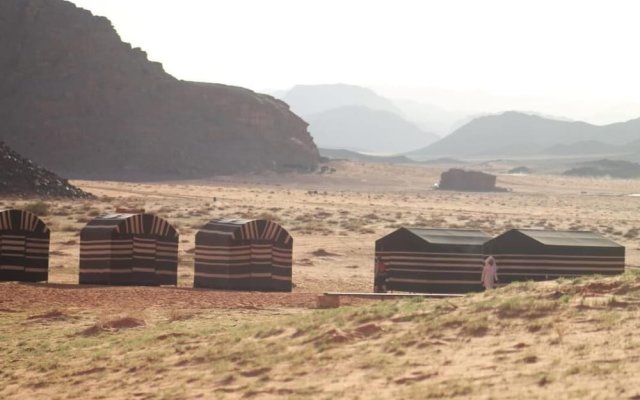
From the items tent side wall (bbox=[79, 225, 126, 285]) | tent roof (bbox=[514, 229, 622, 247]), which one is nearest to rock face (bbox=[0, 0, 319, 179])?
tent side wall (bbox=[79, 225, 126, 285])

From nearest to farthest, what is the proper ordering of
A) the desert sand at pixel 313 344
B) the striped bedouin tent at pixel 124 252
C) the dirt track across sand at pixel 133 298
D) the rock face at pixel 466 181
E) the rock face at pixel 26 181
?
the desert sand at pixel 313 344 → the dirt track across sand at pixel 133 298 → the striped bedouin tent at pixel 124 252 → the rock face at pixel 26 181 → the rock face at pixel 466 181

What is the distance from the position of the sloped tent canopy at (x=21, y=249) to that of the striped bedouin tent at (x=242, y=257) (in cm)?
382

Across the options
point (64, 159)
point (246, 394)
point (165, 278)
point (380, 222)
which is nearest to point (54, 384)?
point (246, 394)

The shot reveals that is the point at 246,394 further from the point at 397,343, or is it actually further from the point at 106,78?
the point at 106,78

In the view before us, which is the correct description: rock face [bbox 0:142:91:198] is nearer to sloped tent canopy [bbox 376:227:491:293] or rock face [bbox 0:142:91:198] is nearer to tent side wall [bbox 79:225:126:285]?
tent side wall [bbox 79:225:126:285]

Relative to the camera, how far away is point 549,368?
12320mm

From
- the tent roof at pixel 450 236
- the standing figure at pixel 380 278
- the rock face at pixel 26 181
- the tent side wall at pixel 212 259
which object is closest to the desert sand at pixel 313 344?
the tent side wall at pixel 212 259

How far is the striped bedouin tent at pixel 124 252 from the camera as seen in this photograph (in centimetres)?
2797

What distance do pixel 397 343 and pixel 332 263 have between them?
24016 millimetres

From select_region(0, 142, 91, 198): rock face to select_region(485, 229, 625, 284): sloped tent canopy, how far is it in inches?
1798

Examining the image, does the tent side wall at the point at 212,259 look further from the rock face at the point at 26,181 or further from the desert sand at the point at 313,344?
the rock face at the point at 26,181

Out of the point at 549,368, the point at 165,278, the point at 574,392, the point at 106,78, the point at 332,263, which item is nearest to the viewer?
the point at 574,392

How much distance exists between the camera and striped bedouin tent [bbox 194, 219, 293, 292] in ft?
91.7

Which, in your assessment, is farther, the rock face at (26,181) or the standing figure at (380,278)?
the rock face at (26,181)
